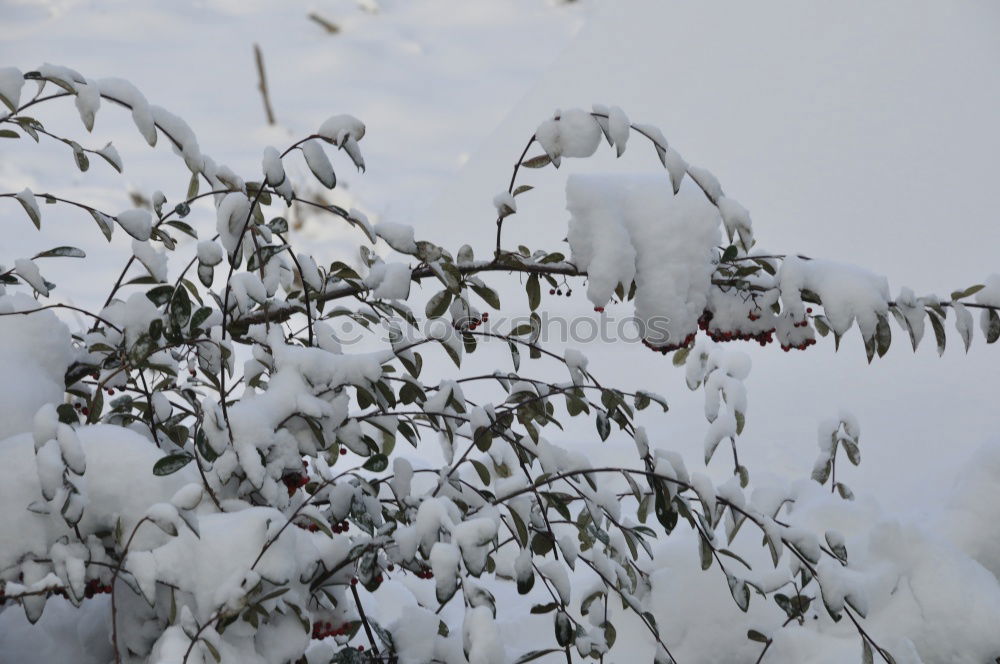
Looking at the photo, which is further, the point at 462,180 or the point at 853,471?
the point at 462,180

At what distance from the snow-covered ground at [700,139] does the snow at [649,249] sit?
59 cm

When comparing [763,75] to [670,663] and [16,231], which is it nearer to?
[670,663]

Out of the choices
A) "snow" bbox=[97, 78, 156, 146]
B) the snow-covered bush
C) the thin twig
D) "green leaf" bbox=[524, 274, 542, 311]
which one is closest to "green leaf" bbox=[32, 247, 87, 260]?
the snow-covered bush

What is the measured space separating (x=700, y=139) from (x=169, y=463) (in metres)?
2.81

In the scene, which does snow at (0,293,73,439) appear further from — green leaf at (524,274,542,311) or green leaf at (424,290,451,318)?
green leaf at (524,274,542,311)

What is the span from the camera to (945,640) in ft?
4.34

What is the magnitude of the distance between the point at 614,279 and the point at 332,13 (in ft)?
19.2

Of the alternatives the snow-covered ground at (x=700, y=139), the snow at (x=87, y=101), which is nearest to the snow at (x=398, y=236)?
the snow at (x=87, y=101)

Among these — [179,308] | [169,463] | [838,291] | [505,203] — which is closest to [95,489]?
[169,463]

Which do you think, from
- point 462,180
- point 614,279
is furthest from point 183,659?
point 462,180

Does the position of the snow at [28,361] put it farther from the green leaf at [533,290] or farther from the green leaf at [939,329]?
the green leaf at [939,329]

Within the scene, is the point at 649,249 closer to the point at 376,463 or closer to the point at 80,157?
the point at 376,463

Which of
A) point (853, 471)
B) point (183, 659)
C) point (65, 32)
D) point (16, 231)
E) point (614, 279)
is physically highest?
point (614, 279)

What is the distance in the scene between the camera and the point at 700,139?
341 centimetres
